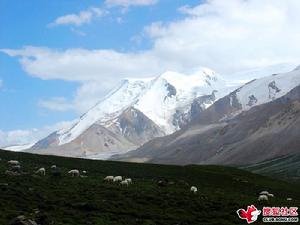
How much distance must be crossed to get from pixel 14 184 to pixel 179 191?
17.4 meters

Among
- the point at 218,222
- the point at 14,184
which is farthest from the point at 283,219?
the point at 14,184

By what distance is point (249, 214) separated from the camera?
145 feet

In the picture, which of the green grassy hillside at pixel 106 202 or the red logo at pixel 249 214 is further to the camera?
the red logo at pixel 249 214

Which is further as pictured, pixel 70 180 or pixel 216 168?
pixel 216 168

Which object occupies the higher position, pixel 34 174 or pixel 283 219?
pixel 34 174

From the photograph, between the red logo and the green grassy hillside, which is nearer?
the green grassy hillside

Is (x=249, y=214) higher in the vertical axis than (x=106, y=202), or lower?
lower

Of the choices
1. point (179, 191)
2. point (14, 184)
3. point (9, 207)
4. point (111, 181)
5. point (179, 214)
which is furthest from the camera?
point (111, 181)

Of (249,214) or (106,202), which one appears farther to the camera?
Answer: (106,202)

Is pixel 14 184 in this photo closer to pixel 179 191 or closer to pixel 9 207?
pixel 9 207

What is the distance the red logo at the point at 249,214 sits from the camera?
143ft

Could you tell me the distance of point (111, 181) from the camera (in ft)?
198

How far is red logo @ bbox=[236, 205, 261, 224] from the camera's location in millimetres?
43469

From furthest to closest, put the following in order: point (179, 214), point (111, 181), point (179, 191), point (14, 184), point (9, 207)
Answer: point (111, 181) < point (179, 191) < point (14, 184) < point (179, 214) < point (9, 207)
